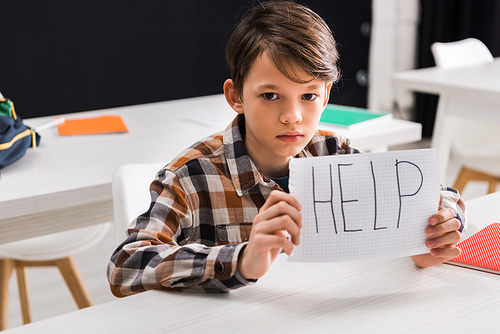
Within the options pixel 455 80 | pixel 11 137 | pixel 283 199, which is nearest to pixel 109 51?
pixel 11 137

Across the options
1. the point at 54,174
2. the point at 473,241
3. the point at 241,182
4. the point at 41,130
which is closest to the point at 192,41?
the point at 41,130

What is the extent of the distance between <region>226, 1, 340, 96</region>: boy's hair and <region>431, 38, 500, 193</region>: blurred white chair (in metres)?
1.41

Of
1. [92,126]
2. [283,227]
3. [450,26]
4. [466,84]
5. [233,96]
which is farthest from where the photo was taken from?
[450,26]

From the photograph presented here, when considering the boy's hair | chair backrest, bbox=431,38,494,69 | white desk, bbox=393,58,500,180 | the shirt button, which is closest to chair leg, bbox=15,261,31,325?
the boy's hair

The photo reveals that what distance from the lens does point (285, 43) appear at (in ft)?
2.52

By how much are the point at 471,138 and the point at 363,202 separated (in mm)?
2044

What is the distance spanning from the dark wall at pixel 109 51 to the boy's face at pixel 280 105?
1821 millimetres

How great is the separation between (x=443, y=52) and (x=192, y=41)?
4.89 ft

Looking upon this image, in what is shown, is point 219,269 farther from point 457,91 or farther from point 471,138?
point 471,138

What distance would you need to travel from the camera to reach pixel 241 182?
0.84 m

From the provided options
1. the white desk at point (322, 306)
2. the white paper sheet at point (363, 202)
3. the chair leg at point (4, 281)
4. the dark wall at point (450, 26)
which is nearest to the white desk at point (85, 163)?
the chair leg at point (4, 281)

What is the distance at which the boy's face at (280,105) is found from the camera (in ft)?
2.48

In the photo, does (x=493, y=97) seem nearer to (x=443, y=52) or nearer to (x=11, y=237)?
(x=443, y=52)

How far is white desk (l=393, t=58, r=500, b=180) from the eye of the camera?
1916mm
